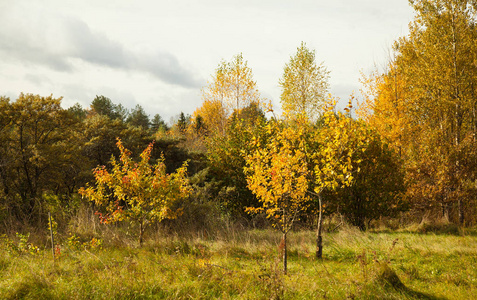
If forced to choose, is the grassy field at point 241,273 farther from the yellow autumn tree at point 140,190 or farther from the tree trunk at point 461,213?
the tree trunk at point 461,213

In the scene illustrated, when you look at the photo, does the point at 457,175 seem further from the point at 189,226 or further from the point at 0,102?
the point at 0,102

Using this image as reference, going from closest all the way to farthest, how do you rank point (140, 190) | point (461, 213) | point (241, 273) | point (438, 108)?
1. point (241, 273)
2. point (140, 190)
3. point (461, 213)
4. point (438, 108)

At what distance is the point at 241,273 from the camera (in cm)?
538

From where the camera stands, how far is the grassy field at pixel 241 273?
455 cm

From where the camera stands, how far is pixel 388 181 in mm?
9719

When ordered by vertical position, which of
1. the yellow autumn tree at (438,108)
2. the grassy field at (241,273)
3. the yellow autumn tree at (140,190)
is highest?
the yellow autumn tree at (438,108)

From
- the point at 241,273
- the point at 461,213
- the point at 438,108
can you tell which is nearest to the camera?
the point at 241,273

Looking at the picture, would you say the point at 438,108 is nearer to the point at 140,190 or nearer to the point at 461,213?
the point at 461,213

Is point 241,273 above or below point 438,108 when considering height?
below

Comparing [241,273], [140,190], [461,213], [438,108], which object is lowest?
[241,273]

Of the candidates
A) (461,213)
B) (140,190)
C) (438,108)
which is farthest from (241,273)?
(438,108)

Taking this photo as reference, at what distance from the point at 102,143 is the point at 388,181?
11027 mm

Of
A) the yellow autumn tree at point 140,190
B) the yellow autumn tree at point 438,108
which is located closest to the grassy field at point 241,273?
the yellow autumn tree at point 140,190

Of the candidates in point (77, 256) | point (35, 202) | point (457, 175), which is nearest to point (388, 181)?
point (457, 175)
